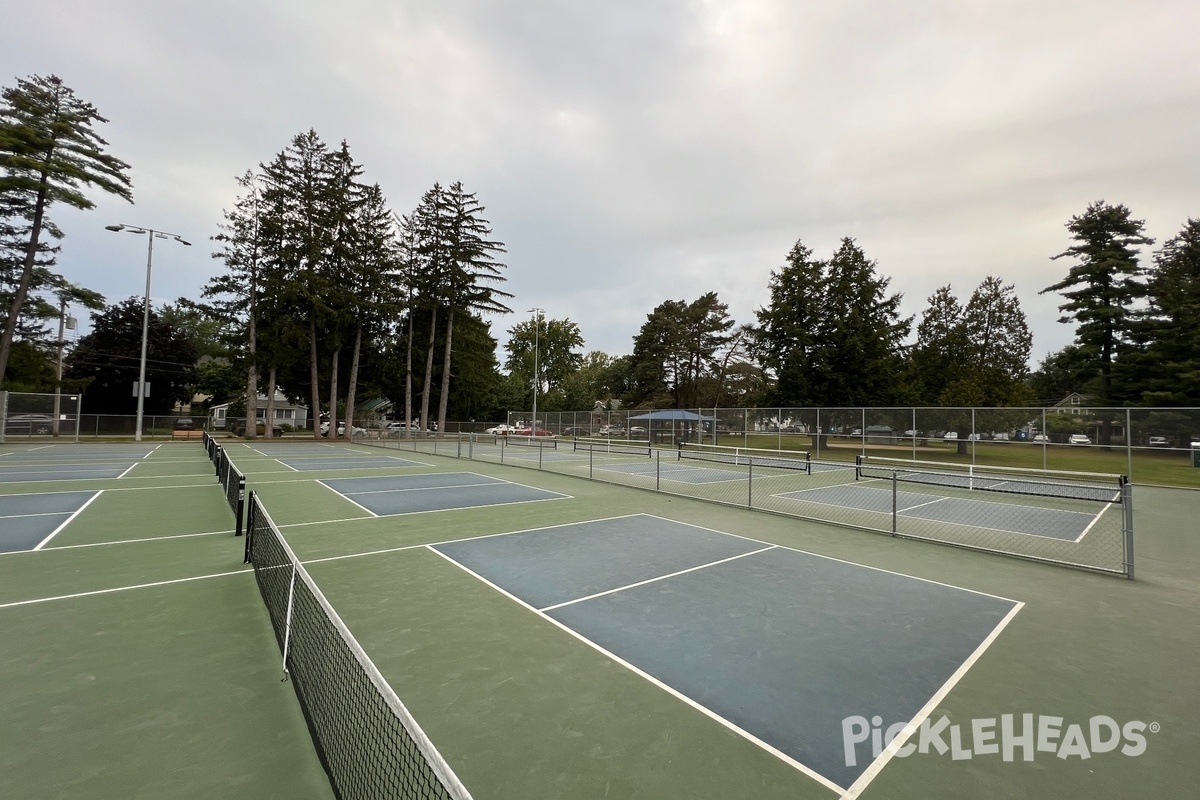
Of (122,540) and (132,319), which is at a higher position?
(132,319)

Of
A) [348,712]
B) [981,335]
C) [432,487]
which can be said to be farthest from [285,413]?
[981,335]

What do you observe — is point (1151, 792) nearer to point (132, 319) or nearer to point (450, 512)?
point (450, 512)

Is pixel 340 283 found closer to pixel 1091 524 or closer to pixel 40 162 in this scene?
pixel 40 162

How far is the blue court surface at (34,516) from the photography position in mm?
7801

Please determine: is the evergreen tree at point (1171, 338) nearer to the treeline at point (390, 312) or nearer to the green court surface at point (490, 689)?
the treeline at point (390, 312)

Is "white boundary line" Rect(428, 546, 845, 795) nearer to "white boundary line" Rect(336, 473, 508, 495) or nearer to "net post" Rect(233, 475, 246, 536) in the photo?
"net post" Rect(233, 475, 246, 536)

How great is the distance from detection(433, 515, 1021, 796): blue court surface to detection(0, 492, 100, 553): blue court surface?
662 centimetres

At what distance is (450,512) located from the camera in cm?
1063

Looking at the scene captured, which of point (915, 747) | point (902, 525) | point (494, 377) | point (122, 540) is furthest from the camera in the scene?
point (494, 377)

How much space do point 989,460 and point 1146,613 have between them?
901 inches

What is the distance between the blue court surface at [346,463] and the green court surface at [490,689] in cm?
1169

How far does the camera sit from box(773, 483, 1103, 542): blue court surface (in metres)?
10.6

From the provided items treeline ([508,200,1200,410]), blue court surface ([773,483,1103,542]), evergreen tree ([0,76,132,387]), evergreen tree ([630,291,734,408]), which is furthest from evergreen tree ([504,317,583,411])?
blue court surface ([773,483,1103,542])

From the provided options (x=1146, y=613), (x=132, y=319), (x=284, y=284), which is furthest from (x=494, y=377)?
(x=1146, y=613)
